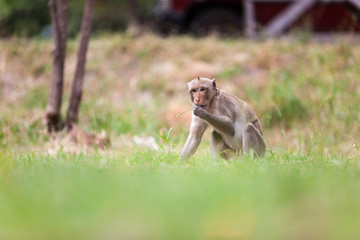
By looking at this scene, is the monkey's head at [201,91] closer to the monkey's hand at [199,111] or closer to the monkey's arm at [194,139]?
the monkey's hand at [199,111]

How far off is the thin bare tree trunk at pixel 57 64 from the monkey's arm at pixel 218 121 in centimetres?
396

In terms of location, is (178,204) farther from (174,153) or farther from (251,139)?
(174,153)

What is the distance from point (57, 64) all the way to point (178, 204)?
5902 millimetres

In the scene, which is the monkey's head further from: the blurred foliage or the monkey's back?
the blurred foliage

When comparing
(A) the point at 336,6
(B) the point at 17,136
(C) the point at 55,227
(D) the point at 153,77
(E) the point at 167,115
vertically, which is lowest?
(C) the point at 55,227

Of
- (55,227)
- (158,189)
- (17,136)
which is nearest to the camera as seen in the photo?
(55,227)

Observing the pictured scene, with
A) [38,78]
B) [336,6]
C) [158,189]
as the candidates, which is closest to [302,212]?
[158,189]

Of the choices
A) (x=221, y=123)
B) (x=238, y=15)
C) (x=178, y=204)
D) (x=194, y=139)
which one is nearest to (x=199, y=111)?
(x=221, y=123)

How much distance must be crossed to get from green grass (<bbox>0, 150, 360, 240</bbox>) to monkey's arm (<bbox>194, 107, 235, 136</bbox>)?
70 centimetres

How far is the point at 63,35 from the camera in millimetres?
8586

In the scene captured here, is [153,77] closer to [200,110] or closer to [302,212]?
[200,110]

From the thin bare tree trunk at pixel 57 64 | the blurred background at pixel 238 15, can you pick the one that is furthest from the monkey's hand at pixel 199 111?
the blurred background at pixel 238 15

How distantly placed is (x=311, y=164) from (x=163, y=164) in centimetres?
137

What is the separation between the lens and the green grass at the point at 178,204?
269cm
